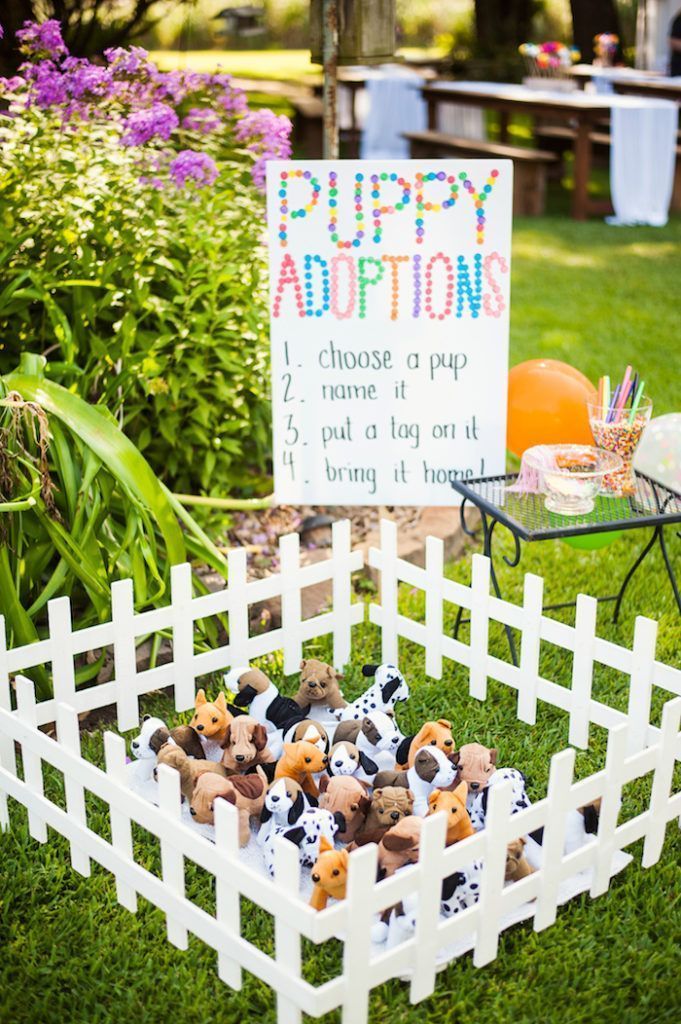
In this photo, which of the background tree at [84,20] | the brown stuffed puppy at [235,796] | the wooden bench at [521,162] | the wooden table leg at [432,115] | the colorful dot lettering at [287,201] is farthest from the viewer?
the wooden table leg at [432,115]

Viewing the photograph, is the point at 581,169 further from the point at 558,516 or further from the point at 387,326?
the point at 558,516

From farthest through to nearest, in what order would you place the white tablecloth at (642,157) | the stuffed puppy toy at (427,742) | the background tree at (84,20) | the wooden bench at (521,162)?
the wooden bench at (521,162) < the white tablecloth at (642,157) < the background tree at (84,20) < the stuffed puppy toy at (427,742)

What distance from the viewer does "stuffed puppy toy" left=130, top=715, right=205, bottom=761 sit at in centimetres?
258

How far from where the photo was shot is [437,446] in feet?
10.5

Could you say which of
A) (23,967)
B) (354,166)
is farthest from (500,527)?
(23,967)

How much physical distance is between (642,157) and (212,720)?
7.43 m

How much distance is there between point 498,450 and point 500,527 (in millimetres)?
909

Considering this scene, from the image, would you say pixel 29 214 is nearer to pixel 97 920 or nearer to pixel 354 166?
pixel 354 166

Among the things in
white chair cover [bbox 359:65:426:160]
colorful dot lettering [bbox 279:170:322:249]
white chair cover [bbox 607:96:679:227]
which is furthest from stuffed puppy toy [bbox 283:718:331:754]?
white chair cover [bbox 359:65:426:160]

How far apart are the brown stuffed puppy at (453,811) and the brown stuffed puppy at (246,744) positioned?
0.42m

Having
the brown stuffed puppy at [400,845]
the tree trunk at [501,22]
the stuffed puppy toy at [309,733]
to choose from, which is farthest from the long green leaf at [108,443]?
the tree trunk at [501,22]

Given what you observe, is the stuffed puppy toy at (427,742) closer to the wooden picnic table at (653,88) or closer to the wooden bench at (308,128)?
the wooden picnic table at (653,88)

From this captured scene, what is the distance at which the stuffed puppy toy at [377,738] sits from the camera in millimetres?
2619

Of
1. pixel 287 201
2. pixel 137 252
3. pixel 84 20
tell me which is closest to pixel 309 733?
pixel 287 201
